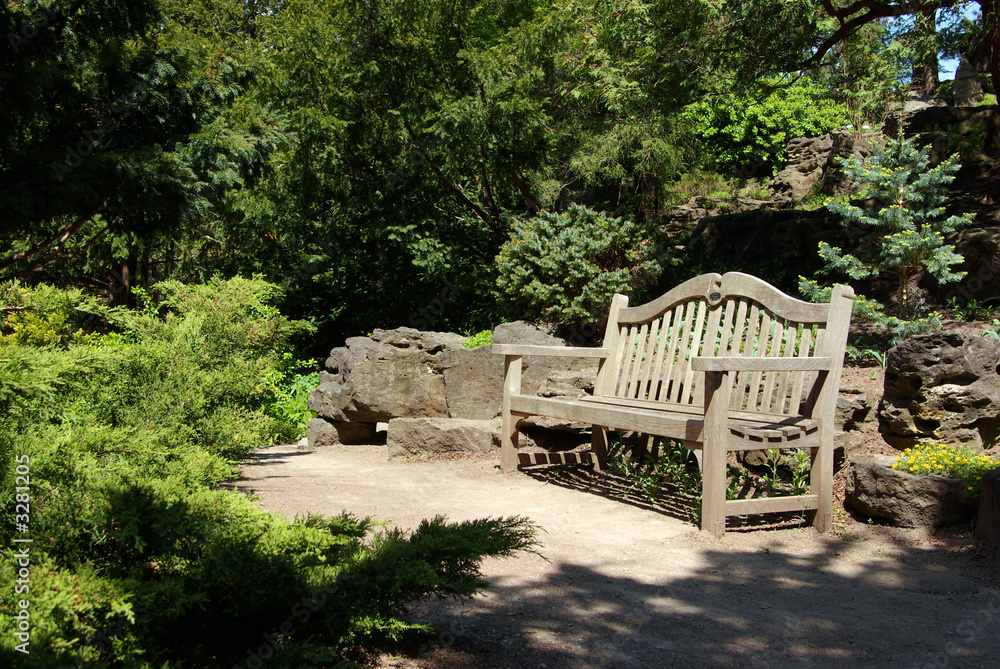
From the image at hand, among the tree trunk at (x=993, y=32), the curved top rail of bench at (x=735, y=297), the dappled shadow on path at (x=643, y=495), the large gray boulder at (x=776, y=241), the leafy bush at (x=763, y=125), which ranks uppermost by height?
the leafy bush at (x=763, y=125)

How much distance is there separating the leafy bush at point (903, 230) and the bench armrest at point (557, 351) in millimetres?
2487

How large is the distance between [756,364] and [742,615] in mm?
1415

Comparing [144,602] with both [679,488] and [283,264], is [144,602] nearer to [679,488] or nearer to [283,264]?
[679,488]

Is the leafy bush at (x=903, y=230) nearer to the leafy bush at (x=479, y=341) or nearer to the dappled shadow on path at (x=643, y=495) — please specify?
the dappled shadow on path at (x=643, y=495)

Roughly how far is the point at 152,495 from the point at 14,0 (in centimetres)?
722

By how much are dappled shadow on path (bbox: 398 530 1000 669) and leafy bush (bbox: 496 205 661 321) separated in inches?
188

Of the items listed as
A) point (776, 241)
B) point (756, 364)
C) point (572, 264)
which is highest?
point (776, 241)

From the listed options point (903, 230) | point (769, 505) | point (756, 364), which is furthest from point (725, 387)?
point (903, 230)

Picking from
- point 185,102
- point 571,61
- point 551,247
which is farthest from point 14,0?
point 571,61

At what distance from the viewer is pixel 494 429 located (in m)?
6.27

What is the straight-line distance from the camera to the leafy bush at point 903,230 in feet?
21.1
